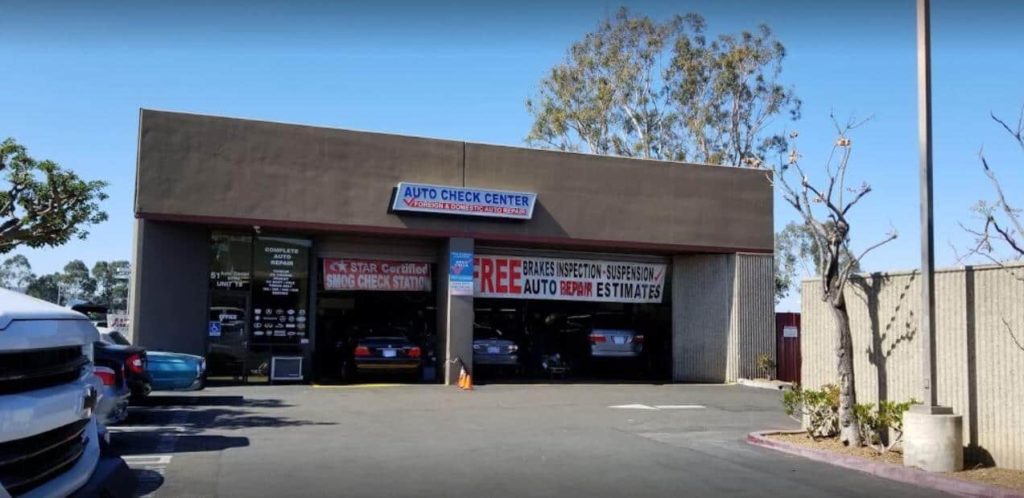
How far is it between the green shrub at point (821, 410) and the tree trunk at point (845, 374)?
1.03 feet

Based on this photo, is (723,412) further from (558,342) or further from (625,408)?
(558,342)

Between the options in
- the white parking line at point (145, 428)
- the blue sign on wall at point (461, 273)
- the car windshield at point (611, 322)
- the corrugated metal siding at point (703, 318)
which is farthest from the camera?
the car windshield at point (611, 322)

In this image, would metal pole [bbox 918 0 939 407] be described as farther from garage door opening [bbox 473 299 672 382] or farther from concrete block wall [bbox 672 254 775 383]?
garage door opening [bbox 473 299 672 382]

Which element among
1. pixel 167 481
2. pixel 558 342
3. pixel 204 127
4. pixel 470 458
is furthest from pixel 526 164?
pixel 167 481

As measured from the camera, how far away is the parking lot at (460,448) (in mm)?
9055

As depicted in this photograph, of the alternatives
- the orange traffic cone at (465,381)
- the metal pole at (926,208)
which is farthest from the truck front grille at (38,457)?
the orange traffic cone at (465,381)

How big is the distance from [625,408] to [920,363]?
710 centimetres

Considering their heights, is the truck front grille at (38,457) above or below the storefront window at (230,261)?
below

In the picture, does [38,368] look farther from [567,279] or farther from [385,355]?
[567,279]

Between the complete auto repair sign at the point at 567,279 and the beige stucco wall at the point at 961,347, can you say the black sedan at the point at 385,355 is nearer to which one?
the complete auto repair sign at the point at 567,279

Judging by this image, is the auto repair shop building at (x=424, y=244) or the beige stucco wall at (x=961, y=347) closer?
the beige stucco wall at (x=961, y=347)

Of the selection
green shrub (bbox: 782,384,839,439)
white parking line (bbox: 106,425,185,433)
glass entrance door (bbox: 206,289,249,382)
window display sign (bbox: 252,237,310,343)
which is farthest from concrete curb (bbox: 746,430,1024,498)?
glass entrance door (bbox: 206,289,249,382)

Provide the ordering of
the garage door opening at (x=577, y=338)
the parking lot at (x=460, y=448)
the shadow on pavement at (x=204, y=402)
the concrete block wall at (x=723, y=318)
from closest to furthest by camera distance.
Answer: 1. the parking lot at (x=460, y=448)
2. the shadow on pavement at (x=204, y=402)
3. the concrete block wall at (x=723, y=318)
4. the garage door opening at (x=577, y=338)

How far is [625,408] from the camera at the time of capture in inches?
683
